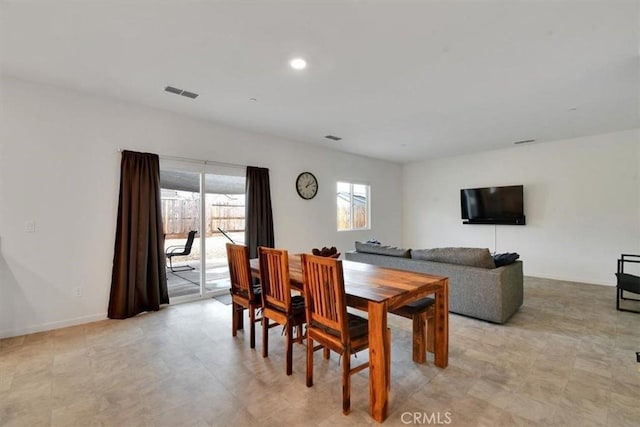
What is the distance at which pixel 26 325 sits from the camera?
121 inches

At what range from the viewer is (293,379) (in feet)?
7.34

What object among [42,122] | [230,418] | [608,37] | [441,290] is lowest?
[230,418]

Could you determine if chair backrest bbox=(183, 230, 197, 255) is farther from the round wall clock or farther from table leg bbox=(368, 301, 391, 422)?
table leg bbox=(368, 301, 391, 422)

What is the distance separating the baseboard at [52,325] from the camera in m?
2.99

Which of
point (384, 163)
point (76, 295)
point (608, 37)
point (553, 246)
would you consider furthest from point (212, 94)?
point (553, 246)

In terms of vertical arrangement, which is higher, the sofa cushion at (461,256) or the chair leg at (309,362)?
the sofa cushion at (461,256)

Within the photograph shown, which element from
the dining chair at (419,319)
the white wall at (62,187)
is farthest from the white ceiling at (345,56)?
the dining chair at (419,319)

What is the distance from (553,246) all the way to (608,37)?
4400mm

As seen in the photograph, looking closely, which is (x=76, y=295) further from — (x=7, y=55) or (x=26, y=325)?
(x=7, y=55)

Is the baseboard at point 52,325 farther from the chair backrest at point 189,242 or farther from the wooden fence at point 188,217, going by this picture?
the chair backrest at point 189,242

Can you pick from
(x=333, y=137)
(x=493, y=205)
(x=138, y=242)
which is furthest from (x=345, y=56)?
(x=493, y=205)

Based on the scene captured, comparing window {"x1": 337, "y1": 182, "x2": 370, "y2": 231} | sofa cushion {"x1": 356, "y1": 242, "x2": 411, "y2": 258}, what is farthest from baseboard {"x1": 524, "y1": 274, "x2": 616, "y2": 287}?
sofa cushion {"x1": 356, "y1": 242, "x2": 411, "y2": 258}

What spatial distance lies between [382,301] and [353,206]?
5076mm

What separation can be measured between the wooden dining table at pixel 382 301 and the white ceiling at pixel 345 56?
1902mm
